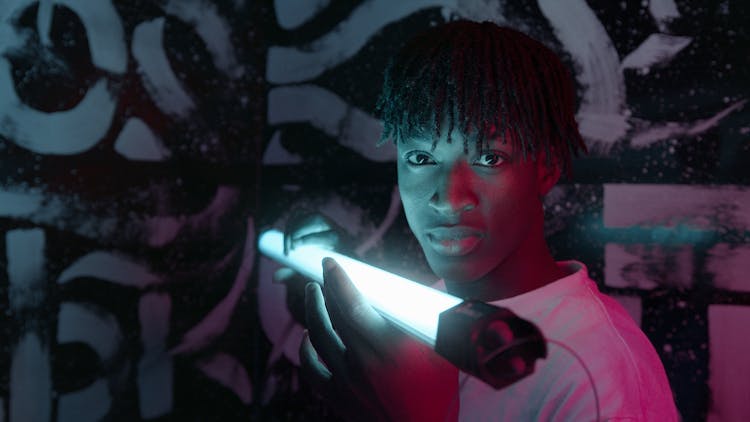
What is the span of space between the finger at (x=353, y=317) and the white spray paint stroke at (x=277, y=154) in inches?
52.2

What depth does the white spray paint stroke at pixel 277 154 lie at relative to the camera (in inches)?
81.0

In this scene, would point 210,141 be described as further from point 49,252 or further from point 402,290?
point 402,290

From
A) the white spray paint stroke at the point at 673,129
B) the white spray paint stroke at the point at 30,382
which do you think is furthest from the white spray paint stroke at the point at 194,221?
the white spray paint stroke at the point at 673,129

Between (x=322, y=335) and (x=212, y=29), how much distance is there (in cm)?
158

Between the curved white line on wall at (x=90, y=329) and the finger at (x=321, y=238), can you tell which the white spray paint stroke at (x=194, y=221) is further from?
the finger at (x=321, y=238)

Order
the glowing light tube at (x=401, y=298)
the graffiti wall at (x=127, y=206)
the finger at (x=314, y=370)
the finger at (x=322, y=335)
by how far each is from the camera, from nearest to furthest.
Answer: the glowing light tube at (x=401, y=298) < the finger at (x=322, y=335) < the finger at (x=314, y=370) < the graffiti wall at (x=127, y=206)

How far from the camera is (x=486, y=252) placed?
898mm

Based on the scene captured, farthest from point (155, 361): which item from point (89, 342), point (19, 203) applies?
point (19, 203)

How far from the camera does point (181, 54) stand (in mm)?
1838

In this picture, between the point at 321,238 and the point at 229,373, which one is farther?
the point at 229,373

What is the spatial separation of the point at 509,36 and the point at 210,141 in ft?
4.56

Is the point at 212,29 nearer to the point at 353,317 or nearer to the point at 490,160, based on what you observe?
the point at 490,160

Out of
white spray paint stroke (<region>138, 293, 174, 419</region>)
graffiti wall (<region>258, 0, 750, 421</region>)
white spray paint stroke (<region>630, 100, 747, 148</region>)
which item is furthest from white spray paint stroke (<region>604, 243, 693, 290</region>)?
white spray paint stroke (<region>138, 293, 174, 419</region>)

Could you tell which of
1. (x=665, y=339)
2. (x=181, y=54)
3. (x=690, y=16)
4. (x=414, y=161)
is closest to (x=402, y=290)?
(x=414, y=161)
